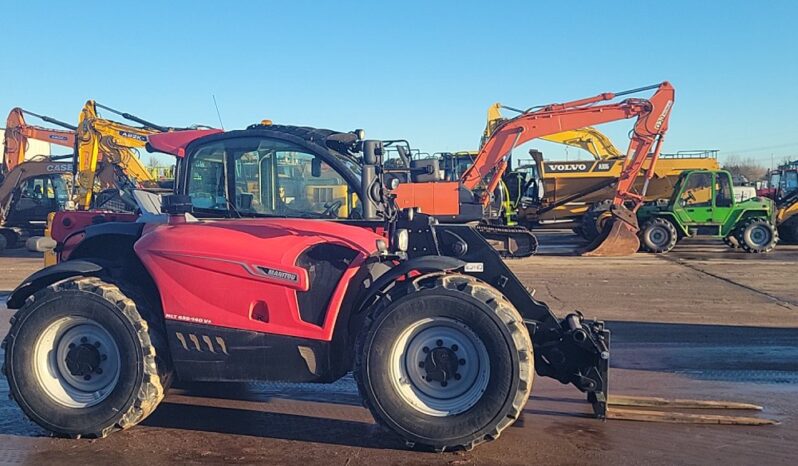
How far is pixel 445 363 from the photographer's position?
4668 mm

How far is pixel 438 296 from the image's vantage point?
458cm

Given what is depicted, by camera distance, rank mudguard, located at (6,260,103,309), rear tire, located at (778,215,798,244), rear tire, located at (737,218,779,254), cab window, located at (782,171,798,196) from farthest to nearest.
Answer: cab window, located at (782,171,798,196) → rear tire, located at (778,215,798,244) → rear tire, located at (737,218,779,254) → mudguard, located at (6,260,103,309)

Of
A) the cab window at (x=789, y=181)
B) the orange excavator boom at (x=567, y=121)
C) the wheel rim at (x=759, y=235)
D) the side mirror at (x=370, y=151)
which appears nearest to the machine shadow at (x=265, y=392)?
the side mirror at (x=370, y=151)

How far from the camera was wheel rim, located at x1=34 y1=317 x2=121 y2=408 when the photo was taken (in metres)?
5.02

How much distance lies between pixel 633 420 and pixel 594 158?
65.5ft

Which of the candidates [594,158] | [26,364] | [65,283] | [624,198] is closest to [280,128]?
[65,283]

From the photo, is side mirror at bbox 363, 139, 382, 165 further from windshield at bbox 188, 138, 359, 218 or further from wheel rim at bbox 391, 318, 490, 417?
wheel rim at bbox 391, 318, 490, 417

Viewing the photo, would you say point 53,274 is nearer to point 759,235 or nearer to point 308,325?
point 308,325

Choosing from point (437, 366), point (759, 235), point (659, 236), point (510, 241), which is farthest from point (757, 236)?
point (437, 366)

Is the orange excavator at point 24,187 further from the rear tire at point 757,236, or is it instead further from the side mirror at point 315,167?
the rear tire at point 757,236

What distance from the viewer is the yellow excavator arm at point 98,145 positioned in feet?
64.2

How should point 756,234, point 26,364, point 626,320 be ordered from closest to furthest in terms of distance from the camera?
point 26,364, point 626,320, point 756,234

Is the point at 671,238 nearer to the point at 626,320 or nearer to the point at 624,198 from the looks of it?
the point at 624,198

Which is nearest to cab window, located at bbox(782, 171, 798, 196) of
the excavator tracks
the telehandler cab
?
the excavator tracks
